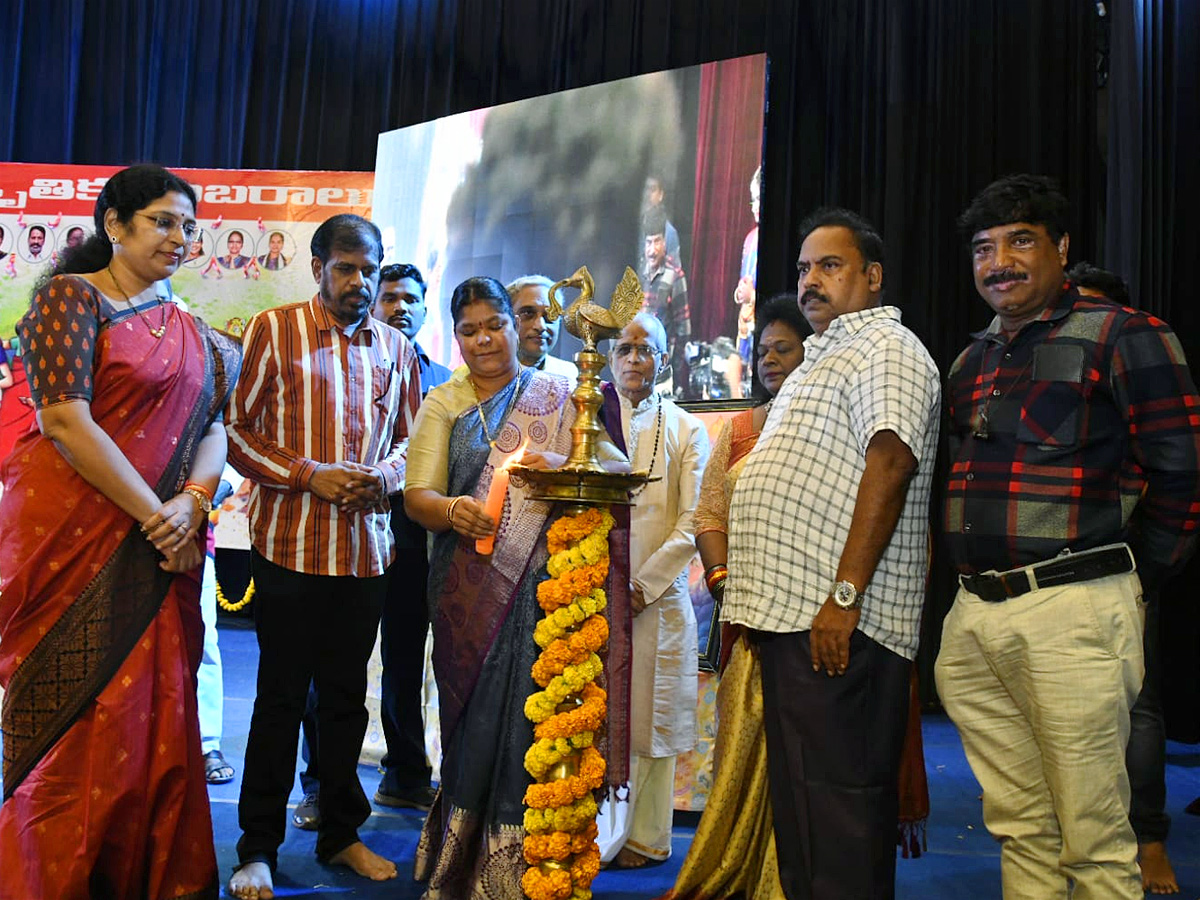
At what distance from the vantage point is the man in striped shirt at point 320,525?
288 centimetres

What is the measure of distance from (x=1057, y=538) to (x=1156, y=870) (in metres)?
1.44

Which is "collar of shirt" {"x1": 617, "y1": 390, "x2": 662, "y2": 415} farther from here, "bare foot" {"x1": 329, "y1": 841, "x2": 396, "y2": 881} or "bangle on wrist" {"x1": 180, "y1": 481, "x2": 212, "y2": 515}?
"bare foot" {"x1": 329, "y1": 841, "x2": 396, "y2": 881}

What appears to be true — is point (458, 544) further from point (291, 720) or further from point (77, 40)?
point (77, 40)

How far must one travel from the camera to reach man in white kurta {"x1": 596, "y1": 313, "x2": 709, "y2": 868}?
10.7ft

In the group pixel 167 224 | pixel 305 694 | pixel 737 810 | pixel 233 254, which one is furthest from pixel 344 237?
pixel 233 254

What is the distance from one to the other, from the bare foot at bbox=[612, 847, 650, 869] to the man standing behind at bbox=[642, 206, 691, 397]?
210 cm

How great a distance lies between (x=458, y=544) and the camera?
271 cm

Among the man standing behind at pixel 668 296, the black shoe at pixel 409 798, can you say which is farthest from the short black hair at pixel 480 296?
the man standing behind at pixel 668 296

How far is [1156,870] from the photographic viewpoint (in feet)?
10.1

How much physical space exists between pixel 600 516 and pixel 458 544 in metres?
0.46

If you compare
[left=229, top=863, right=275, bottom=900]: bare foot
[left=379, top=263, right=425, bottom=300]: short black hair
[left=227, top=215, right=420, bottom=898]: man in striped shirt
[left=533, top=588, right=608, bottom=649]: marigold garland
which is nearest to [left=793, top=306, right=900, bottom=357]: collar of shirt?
[left=533, top=588, right=608, bottom=649]: marigold garland

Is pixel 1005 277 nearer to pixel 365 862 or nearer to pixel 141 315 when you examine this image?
pixel 141 315

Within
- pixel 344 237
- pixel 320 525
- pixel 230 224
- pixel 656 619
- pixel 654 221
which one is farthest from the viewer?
pixel 230 224

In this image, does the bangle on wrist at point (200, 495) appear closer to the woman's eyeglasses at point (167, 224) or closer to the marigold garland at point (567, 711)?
the woman's eyeglasses at point (167, 224)
